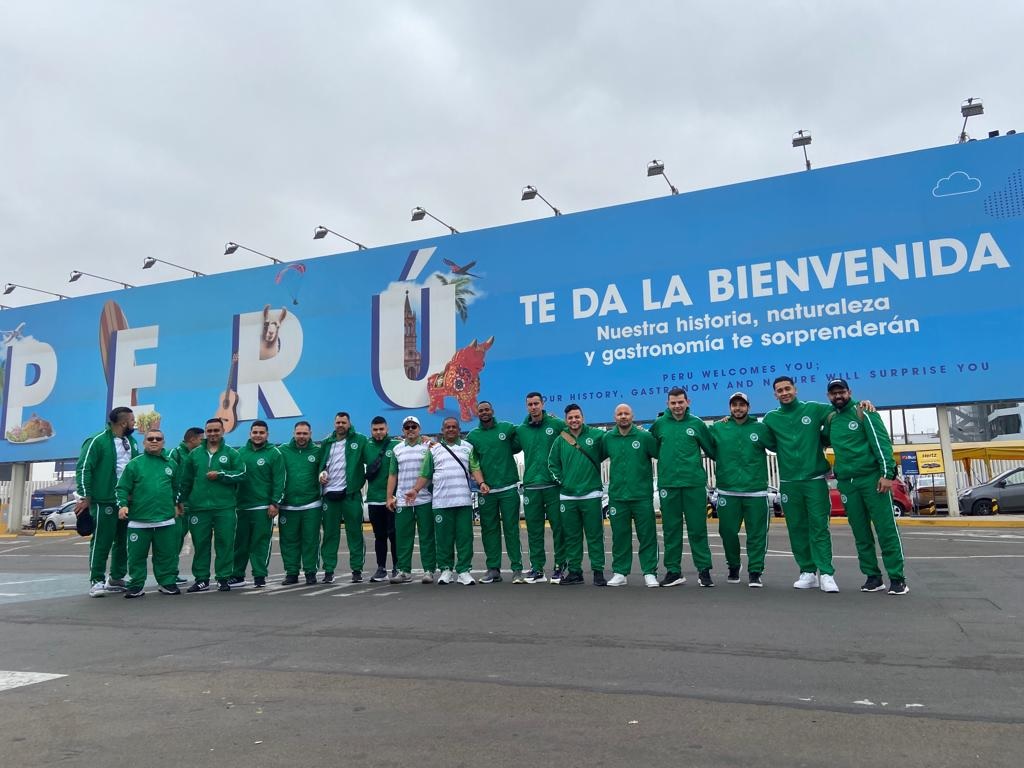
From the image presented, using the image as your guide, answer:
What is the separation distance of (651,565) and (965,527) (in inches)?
540

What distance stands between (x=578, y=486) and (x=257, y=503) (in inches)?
146

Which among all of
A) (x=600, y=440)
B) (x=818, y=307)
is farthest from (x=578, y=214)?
(x=600, y=440)

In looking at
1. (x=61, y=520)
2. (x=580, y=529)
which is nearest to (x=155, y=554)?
(x=580, y=529)

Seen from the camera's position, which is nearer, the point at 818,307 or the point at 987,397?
the point at 987,397

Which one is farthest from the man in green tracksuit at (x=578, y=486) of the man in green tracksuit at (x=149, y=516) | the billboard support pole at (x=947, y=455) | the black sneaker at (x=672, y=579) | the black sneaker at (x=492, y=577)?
the billboard support pole at (x=947, y=455)

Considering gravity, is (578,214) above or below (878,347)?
above

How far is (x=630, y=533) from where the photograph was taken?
305 inches

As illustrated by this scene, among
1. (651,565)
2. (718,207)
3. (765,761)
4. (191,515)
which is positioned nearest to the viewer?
(765,761)

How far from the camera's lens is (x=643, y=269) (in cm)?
2134

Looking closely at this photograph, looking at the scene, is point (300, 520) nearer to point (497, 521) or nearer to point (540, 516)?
point (497, 521)

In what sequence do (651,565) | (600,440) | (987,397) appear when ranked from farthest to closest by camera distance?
(987,397) < (600,440) < (651,565)

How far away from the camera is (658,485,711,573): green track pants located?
24.2 ft

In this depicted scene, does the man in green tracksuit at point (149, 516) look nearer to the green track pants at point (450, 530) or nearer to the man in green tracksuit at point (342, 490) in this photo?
the man in green tracksuit at point (342, 490)

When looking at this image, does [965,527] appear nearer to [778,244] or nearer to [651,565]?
[778,244]
